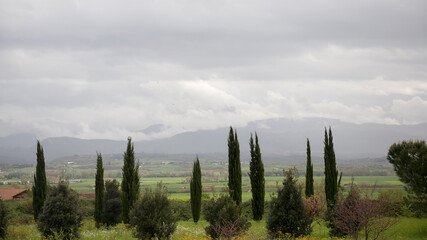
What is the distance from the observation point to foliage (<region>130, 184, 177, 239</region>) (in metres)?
19.3

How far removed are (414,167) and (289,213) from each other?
12214 millimetres

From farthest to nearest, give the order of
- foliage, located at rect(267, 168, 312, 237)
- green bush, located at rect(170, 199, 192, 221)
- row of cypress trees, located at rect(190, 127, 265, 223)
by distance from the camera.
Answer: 1. green bush, located at rect(170, 199, 192, 221)
2. row of cypress trees, located at rect(190, 127, 265, 223)
3. foliage, located at rect(267, 168, 312, 237)

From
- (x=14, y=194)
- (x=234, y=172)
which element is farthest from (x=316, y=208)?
(x=14, y=194)

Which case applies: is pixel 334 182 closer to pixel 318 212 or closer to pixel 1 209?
pixel 318 212

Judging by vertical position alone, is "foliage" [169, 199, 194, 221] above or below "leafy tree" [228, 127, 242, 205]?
below

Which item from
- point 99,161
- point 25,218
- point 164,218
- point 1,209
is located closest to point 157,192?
point 164,218

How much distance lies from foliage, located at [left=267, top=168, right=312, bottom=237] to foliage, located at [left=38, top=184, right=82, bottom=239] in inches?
410

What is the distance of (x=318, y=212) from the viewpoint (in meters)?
25.9

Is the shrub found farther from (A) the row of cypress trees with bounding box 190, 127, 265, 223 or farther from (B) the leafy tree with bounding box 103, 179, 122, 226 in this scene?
(A) the row of cypress trees with bounding box 190, 127, 265, 223

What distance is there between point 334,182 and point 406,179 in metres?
7.82

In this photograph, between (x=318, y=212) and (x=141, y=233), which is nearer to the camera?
(x=141, y=233)

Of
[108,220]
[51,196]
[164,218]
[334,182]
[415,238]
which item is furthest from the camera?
[334,182]

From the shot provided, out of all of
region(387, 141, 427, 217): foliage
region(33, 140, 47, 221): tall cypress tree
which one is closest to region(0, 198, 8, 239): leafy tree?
region(33, 140, 47, 221): tall cypress tree

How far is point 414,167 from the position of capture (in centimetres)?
2634
